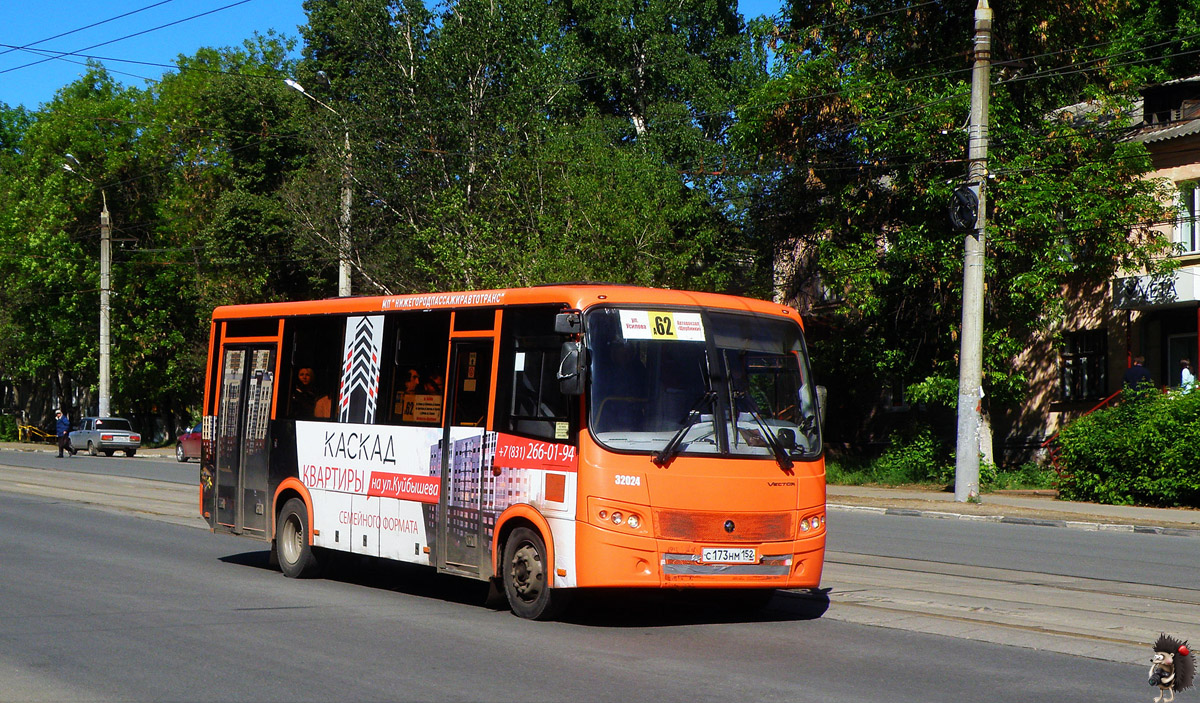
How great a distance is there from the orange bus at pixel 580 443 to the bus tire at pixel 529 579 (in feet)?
0.05

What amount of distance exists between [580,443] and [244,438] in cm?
554

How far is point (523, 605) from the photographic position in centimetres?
1004

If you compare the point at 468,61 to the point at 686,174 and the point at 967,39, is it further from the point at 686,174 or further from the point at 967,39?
the point at 967,39

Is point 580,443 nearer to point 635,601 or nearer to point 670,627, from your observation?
point 670,627

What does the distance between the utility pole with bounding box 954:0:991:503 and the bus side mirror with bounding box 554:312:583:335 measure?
15.5 metres

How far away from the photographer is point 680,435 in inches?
376

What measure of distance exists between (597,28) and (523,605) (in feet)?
134

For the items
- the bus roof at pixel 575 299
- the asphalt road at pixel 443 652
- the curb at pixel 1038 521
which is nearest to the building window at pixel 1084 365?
the curb at pixel 1038 521

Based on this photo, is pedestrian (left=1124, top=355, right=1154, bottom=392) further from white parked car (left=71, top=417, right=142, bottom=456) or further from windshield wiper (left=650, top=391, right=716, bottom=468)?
white parked car (left=71, top=417, right=142, bottom=456)

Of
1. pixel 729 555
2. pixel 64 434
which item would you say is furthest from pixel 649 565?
pixel 64 434

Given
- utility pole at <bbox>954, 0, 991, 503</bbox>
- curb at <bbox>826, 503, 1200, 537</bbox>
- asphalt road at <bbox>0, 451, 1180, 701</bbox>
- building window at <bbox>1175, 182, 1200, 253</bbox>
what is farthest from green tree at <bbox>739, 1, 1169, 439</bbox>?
asphalt road at <bbox>0, 451, 1180, 701</bbox>

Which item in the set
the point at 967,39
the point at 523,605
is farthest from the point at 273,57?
the point at 523,605

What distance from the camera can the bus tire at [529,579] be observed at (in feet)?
32.1

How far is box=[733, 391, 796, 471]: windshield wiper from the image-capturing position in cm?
991
